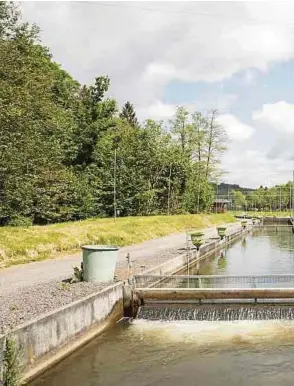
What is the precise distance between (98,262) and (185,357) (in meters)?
3.51

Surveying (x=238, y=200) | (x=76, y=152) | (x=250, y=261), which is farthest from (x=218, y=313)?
(x=238, y=200)

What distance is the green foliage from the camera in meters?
5.99

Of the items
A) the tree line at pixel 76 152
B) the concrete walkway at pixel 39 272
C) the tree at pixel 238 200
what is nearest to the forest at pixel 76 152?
the tree line at pixel 76 152

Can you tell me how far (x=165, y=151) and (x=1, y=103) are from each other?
2838cm

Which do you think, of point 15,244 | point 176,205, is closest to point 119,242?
point 15,244

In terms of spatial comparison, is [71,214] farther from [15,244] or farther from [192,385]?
[192,385]

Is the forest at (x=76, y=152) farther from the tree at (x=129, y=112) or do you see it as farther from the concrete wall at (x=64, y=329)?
the tree at (x=129, y=112)

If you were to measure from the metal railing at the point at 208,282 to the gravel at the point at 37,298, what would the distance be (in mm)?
614

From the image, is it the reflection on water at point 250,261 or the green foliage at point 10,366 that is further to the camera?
the reflection on water at point 250,261

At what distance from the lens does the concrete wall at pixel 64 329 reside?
6980 millimetres

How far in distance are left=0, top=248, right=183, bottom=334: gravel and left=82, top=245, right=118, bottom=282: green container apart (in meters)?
0.27

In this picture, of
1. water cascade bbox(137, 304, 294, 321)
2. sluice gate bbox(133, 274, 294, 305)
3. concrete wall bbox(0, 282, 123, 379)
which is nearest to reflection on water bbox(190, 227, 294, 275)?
sluice gate bbox(133, 274, 294, 305)

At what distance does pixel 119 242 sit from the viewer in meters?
21.4

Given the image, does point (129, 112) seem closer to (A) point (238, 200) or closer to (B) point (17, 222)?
(A) point (238, 200)
